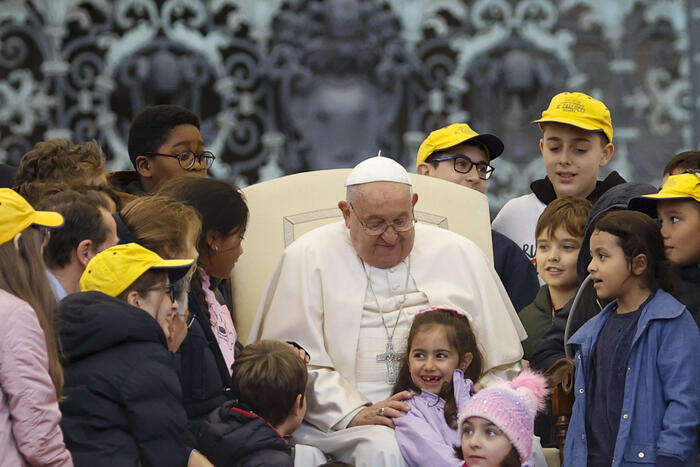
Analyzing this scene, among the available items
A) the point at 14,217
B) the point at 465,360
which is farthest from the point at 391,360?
the point at 14,217

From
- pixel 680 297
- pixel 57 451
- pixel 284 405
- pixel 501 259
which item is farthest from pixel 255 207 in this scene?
pixel 57 451

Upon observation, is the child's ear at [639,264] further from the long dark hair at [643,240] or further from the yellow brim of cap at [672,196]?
the yellow brim of cap at [672,196]

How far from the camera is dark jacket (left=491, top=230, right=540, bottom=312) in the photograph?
6133 mm

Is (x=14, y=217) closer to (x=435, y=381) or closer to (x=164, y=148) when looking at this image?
(x=435, y=381)

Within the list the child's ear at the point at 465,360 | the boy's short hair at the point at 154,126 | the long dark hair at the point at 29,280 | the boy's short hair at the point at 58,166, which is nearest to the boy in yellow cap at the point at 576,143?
the child's ear at the point at 465,360

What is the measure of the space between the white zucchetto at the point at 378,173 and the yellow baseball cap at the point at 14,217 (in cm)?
177

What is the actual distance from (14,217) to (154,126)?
2110 mm

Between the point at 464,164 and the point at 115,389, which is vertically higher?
the point at 464,164

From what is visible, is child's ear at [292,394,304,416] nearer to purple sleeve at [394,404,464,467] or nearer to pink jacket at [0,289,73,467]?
purple sleeve at [394,404,464,467]

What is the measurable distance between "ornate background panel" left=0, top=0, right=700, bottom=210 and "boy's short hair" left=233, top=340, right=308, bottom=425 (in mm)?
3735

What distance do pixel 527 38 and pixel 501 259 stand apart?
2.68 meters

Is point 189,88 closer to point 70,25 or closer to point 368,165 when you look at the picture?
point 70,25

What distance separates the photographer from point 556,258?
5.56 meters

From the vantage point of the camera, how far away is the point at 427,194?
6078 millimetres
